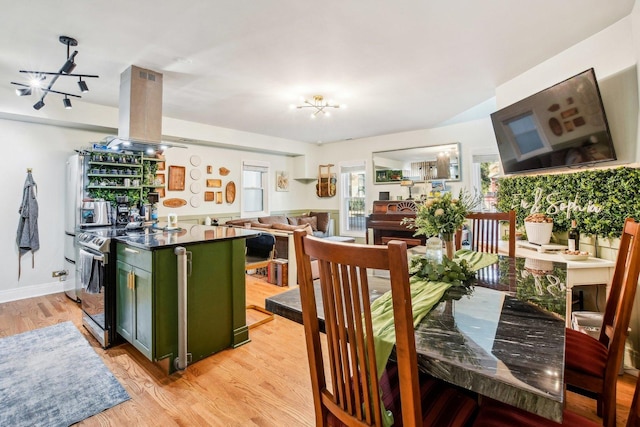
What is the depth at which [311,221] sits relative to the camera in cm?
721

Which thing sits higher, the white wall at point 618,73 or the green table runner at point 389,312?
the white wall at point 618,73

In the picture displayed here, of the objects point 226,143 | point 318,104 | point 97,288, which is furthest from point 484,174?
point 97,288

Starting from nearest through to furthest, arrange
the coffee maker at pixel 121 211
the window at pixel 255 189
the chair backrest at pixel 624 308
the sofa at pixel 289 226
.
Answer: the chair backrest at pixel 624 308, the coffee maker at pixel 121 211, the sofa at pixel 289 226, the window at pixel 255 189

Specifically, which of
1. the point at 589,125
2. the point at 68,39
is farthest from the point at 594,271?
the point at 68,39

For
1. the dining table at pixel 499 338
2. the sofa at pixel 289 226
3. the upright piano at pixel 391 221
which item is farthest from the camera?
the upright piano at pixel 391 221

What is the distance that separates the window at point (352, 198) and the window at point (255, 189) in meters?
1.82

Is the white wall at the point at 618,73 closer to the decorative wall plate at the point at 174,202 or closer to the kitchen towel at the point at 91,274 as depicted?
the kitchen towel at the point at 91,274

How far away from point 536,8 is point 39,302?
6.14 m

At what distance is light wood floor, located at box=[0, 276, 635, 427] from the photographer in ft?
6.11

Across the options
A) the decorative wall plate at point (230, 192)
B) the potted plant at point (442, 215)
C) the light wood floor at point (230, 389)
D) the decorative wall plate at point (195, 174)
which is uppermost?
the decorative wall plate at point (195, 174)

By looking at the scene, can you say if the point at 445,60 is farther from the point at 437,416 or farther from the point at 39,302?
the point at 39,302

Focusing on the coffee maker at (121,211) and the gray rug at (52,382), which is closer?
the gray rug at (52,382)

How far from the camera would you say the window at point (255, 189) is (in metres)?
6.85

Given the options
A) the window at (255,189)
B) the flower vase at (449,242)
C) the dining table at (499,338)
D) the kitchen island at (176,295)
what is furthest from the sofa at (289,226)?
the dining table at (499,338)
